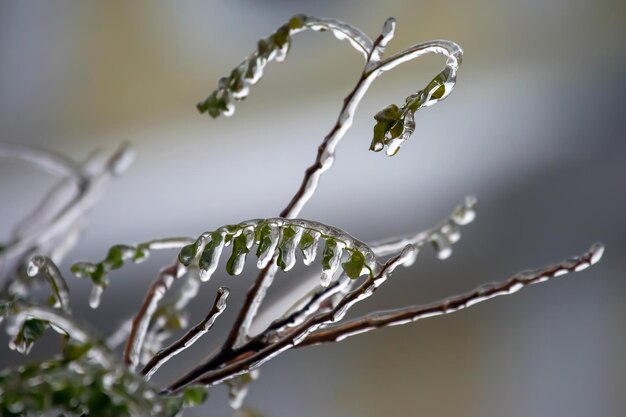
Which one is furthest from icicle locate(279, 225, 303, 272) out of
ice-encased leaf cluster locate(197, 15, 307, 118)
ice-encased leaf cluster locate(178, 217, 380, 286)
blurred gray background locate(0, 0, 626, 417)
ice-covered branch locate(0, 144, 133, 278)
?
blurred gray background locate(0, 0, 626, 417)

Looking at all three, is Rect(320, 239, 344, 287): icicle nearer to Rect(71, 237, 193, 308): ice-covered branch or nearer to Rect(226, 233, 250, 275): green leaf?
Rect(226, 233, 250, 275): green leaf

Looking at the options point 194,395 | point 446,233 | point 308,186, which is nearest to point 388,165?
point 446,233

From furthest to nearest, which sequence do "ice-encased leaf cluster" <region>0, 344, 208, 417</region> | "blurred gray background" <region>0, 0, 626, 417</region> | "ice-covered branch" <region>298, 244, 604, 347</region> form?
"blurred gray background" <region>0, 0, 626, 417</region> < "ice-covered branch" <region>298, 244, 604, 347</region> < "ice-encased leaf cluster" <region>0, 344, 208, 417</region>

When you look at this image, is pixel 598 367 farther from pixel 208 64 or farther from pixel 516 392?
pixel 208 64

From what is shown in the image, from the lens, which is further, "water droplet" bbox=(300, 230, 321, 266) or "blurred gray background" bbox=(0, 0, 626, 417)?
"blurred gray background" bbox=(0, 0, 626, 417)

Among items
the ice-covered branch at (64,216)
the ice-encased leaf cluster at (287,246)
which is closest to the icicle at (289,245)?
the ice-encased leaf cluster at (287,246)

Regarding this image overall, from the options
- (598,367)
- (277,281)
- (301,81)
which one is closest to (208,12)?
(301,81)
